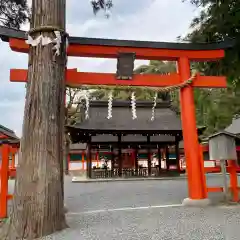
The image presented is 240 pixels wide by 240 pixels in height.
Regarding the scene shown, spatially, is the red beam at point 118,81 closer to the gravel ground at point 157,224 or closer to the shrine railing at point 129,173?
the gravel ground at point 157,224

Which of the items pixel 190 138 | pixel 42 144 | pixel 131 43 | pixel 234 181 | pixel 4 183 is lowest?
pixel 234 181

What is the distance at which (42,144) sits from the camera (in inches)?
159

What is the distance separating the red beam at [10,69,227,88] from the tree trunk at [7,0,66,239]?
1184mm

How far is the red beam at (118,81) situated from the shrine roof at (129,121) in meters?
8.27

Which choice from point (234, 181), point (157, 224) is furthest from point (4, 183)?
point (234, 181)

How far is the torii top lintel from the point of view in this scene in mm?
5637

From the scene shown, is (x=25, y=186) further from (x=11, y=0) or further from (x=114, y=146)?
(x=114, y=146)

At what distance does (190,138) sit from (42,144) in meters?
3.37

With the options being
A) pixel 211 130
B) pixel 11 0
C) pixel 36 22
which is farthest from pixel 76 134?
pixel 211 130

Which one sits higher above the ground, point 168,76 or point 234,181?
point 168,76

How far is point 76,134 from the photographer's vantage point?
49.5ft

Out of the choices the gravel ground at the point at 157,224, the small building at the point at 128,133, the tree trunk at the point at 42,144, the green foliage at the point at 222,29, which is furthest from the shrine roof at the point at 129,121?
the tree trunk at the point at 42,144

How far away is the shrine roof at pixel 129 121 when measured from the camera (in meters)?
14.8

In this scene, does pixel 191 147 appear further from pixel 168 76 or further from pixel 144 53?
pixel 144 53
